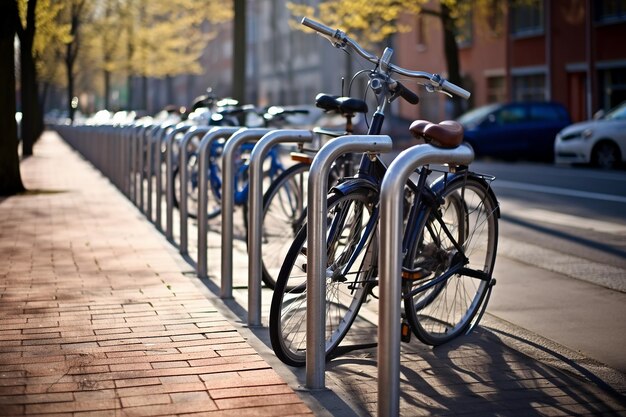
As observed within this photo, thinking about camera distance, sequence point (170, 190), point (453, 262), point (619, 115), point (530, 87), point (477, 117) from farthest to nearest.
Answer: point (530, 87), point (477, 117), point (619, 115), point (170, 190), point (453, 262)

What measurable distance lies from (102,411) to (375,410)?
3.53 ft

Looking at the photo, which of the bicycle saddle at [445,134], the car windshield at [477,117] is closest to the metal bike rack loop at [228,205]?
the bicycle saddle at [445,134]

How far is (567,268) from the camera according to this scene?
28.8 feet

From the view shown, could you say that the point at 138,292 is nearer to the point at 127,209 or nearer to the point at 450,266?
the point at 450,266

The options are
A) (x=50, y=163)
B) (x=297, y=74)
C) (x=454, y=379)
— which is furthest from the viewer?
(x=297, y=74)

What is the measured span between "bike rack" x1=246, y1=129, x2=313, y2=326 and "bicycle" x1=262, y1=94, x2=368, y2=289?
0.46 metres

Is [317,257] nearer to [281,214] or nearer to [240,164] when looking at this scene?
[281,214]

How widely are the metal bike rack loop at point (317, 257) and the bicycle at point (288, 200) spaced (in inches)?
67.2

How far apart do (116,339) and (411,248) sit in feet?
5.35

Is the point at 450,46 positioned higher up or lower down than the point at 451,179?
higher up

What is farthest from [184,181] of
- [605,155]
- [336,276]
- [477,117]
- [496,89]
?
[496,89]

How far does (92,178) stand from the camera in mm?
20672

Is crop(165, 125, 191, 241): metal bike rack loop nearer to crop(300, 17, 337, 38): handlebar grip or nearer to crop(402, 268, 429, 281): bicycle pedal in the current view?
crop(300, 17, 337, 38): handlebar grip

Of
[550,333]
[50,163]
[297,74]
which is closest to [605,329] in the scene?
[550,333]
